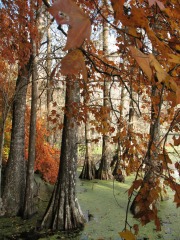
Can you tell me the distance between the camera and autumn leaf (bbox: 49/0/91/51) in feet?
1.98

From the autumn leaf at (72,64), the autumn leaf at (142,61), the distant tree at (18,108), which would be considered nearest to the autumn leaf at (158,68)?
the autumn leaf at (142,61)

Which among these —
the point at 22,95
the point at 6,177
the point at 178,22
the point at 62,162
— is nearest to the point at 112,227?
the point at 62,162

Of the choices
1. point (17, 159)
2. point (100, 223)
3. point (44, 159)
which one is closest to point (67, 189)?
point (100, 223)

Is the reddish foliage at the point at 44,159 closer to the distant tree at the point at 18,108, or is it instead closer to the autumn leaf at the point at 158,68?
the distant tree at the point at 18,108

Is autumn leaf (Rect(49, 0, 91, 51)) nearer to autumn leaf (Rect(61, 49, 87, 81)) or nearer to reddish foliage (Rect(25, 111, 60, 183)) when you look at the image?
autumn leaf (Rect(61, 49, 87, 81))

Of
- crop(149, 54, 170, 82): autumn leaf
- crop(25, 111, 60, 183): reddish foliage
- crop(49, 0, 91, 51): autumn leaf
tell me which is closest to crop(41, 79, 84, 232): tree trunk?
crop(25, 111, 60, 183): reddish foliage

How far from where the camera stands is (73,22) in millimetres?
619

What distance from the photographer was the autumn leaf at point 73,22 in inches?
23.8

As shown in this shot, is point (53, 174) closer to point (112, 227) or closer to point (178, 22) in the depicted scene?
point (112, 227)

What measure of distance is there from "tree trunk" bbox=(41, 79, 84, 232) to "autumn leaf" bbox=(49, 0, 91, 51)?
5502 mm

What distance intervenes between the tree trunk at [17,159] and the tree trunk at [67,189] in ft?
4.74

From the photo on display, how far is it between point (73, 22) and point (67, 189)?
6026mm

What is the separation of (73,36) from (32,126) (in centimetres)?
665

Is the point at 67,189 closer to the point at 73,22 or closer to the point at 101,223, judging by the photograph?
the point at 101,223
